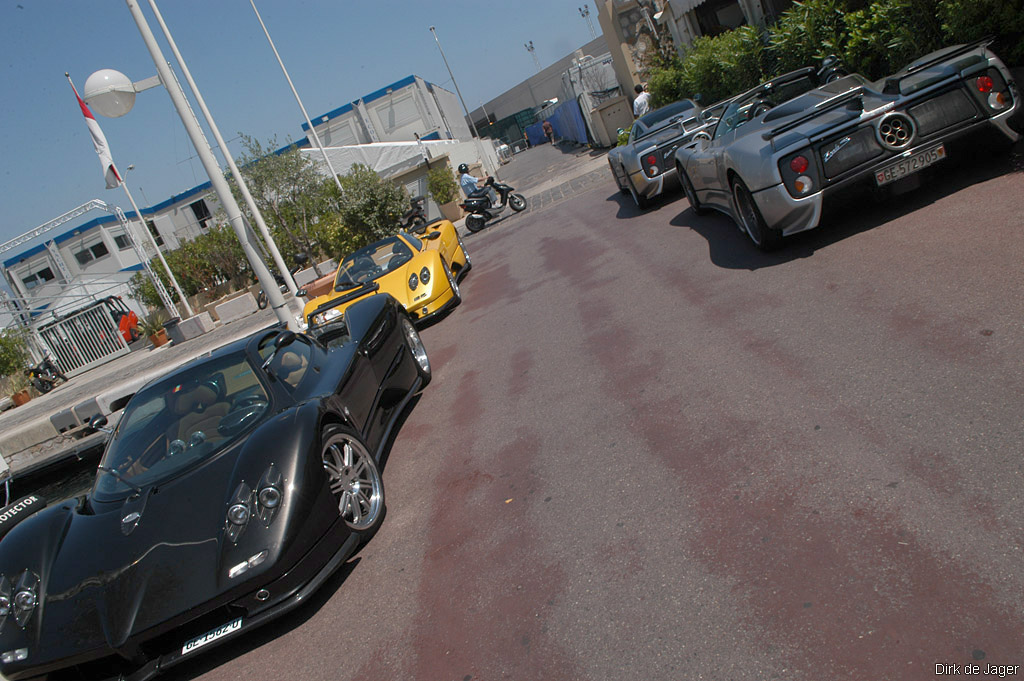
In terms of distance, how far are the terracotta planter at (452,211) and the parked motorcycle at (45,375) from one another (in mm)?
14605

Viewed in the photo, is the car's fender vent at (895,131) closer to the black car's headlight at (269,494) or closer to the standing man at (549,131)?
the black car's headlight at (269,494)

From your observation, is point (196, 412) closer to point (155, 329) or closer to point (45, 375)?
point (155, 329)

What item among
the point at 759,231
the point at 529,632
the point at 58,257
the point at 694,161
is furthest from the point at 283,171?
the point at 58,257

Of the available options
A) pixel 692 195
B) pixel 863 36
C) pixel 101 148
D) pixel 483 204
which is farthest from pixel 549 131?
pixel 692 195

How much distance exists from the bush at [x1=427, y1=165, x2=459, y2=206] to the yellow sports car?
49.9 ft

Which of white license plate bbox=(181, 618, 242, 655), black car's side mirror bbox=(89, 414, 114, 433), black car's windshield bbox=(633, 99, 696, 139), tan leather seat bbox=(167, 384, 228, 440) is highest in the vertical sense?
black car's windshield bbox=(633, 99, 696, 139)

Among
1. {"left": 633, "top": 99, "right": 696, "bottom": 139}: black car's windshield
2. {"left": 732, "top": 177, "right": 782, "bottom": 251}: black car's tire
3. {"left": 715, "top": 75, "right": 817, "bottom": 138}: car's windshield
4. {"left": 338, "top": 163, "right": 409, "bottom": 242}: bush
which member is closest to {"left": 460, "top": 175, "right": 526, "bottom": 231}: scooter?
{"left": 338, "top": 163, "right": 409, "bottom": 242}: bush

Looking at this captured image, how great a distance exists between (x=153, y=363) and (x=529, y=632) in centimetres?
1923

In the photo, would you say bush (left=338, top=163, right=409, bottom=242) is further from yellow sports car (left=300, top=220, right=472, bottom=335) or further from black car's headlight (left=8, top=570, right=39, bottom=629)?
black car's headlight (left=8, top=570, right=39, bottom=629)

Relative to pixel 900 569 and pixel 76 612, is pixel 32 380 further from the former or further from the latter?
pixel 900 569

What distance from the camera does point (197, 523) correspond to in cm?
351

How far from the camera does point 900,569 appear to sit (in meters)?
2.51

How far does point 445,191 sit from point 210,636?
24035 mm

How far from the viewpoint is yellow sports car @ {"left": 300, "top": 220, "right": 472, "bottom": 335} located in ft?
30.5
